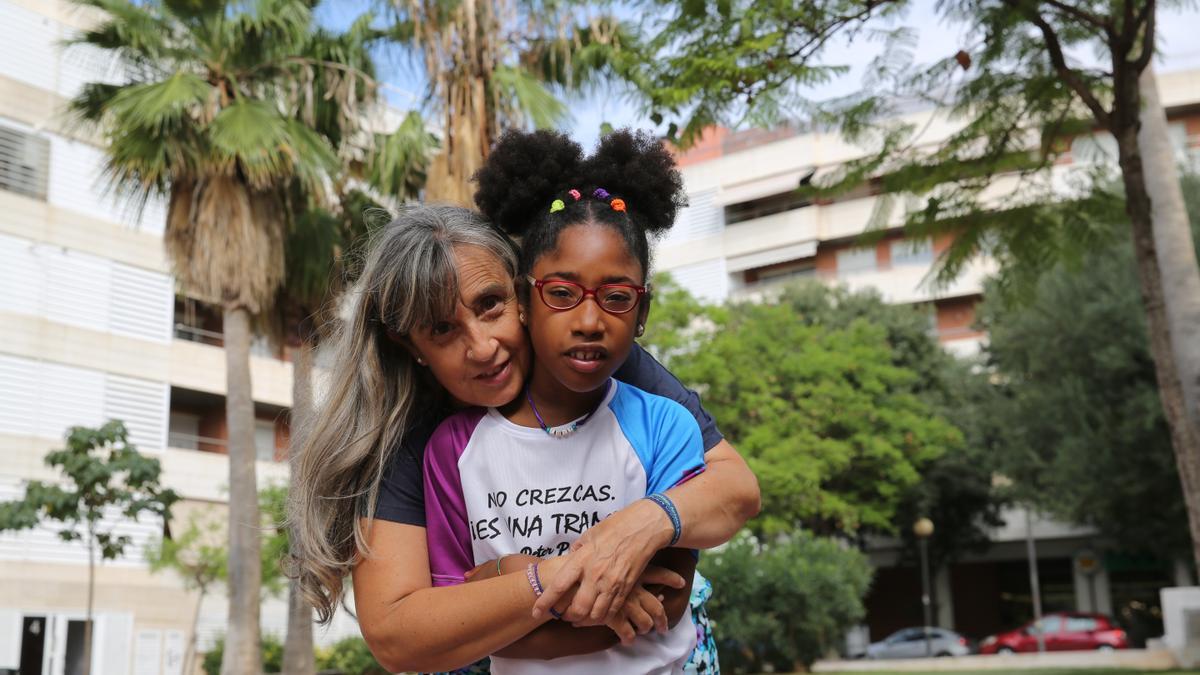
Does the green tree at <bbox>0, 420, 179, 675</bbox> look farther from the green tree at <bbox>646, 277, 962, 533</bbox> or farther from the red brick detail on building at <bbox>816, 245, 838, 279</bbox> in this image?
the red brick detail on building at <bbox>816, 245, 838, 279</bbox>

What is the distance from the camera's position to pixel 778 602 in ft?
74.0

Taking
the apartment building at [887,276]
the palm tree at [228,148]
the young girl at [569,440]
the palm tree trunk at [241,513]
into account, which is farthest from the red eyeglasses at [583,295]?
the apartment building at [887,276]

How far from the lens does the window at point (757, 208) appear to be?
155 feet

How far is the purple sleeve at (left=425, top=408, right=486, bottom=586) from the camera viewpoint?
213cm

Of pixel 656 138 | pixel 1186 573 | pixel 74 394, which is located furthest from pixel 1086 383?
pixel 656 138

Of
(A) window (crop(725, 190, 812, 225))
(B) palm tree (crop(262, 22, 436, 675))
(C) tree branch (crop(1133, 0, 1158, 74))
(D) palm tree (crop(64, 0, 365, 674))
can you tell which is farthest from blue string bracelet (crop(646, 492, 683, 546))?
(A) window (crop(725, 190, 812, 225))

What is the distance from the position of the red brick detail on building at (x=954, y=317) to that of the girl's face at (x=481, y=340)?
4334cm

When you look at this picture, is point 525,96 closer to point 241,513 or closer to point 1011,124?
point 1011,124

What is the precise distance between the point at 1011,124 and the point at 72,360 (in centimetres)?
2474

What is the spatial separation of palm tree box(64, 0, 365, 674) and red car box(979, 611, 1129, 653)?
24.9 meters

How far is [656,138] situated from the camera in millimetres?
2395

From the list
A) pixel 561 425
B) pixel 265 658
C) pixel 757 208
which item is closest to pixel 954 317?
pixel 757 208

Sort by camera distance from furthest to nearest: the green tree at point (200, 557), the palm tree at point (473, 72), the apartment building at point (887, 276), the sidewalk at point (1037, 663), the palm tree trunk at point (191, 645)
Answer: the apartment building at point (887, 276)
the palm tree trunk at point (191, 645)
the green tree at point (200, 557)
the sidewalk at point (1037, 663)
the palm tree at point (473, 72)

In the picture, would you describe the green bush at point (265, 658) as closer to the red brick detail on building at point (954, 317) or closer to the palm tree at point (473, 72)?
the palm tree at point (473, 72)
